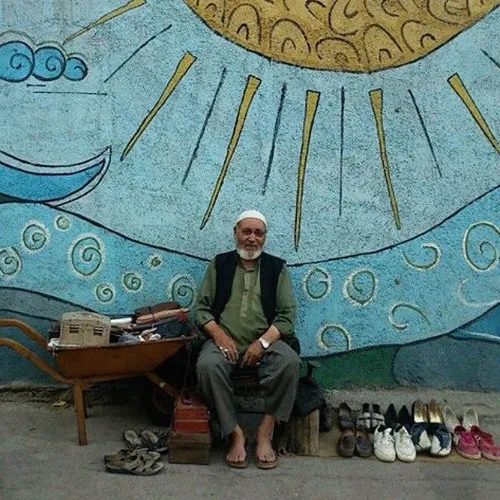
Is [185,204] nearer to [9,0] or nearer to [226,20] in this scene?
[226,20]

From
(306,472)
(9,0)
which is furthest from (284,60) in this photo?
(306,472)

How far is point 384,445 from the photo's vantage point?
398 cm

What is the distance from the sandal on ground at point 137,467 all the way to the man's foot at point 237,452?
0.36m

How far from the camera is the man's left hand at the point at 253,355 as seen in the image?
399 cm

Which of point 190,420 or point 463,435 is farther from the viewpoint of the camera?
point 463,435

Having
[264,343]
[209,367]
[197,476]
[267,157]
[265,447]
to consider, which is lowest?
[197,476]

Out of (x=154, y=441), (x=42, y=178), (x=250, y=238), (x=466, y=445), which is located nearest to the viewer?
(x=154, y=441)

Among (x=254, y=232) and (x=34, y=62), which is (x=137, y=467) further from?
(x=34, y=62)

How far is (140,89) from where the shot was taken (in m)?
4.43

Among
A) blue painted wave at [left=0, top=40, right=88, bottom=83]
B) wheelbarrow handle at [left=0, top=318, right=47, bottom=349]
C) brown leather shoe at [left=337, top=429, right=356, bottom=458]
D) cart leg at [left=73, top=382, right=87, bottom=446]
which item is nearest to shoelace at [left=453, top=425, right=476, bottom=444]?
brown leather shoe at [left=337, top=429, right=356, bottom=458]

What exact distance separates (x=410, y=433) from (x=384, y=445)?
25 centimetres

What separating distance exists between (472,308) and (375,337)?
639 mm

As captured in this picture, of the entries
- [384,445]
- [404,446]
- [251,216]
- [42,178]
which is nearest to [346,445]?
[384,445]

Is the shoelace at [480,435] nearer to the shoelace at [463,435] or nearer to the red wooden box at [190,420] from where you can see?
the shoelace at [463,435]
